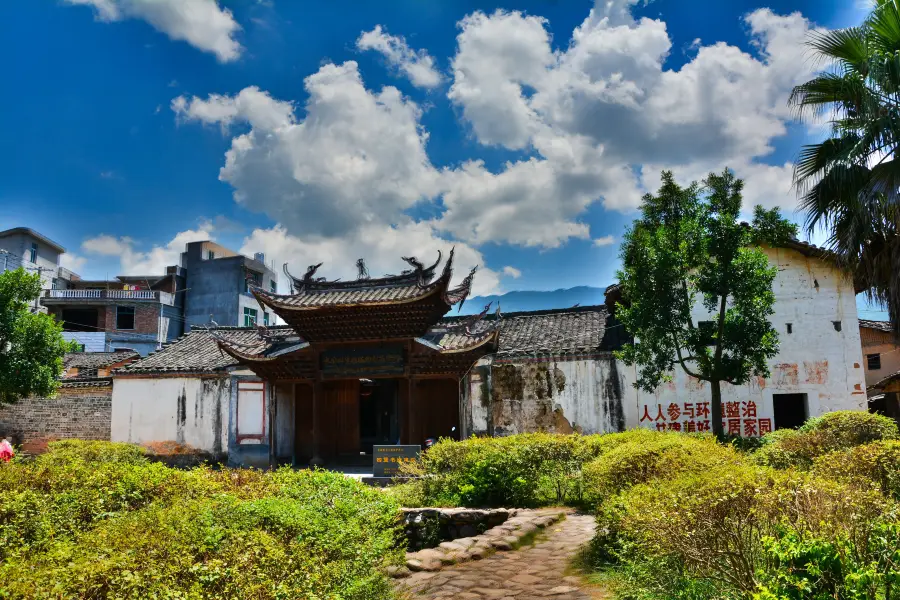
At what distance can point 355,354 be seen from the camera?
17.4 meters

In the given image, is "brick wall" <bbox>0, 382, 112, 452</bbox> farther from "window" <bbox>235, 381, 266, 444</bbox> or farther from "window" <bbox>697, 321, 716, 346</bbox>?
"window" <bbox>697, 321, 716, 346</bbox>

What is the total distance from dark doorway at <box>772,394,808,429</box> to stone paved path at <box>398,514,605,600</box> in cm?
1086

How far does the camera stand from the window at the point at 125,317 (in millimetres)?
37812

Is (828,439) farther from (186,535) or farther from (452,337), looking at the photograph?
(452,337)

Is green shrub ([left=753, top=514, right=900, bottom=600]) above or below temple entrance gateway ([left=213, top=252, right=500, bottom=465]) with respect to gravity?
below

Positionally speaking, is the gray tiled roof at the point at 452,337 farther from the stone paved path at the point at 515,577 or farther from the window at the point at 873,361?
the window at the point at 873,361

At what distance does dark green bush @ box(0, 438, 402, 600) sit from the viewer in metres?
3.13

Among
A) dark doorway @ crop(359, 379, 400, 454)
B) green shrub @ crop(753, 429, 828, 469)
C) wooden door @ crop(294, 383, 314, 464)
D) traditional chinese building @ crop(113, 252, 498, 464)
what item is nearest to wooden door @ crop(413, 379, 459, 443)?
traditional chinese building @ crop(113, 252, 498, 464)

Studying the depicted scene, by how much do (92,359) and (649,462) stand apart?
29851mm

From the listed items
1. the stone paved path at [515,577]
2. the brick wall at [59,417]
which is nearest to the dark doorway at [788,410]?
the stone paved path at [515,577]

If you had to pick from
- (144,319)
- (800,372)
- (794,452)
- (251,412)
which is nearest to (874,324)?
(800,372)

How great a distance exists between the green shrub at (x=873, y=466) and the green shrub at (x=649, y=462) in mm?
924

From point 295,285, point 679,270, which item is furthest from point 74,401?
point 679,270

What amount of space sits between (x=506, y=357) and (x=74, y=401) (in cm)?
A: 1485
